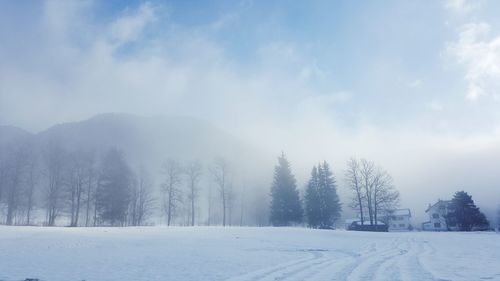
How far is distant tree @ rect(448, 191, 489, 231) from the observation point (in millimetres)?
76438

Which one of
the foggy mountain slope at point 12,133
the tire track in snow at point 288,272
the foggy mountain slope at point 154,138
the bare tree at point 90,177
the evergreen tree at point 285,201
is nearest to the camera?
the tire track in snow at point 288,272

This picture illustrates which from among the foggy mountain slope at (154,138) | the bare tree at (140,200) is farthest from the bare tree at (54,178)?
the foggy mountain slope at (154,138)

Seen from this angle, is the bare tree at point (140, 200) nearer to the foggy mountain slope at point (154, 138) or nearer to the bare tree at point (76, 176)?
the bare tree at point (76, 176)

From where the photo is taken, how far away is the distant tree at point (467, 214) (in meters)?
76.4

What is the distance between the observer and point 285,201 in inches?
2670

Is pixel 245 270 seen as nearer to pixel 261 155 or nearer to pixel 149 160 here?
pixel 149 160

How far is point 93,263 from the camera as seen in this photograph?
48.2 ft

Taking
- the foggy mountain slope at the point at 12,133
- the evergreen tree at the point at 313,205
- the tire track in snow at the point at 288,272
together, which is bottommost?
the tire track in snow at the point at 288,272

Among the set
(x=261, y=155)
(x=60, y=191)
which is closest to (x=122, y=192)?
(x=60, y=191)

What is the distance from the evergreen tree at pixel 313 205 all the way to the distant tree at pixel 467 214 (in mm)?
34611

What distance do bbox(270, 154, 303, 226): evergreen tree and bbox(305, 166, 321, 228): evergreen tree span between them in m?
6.46

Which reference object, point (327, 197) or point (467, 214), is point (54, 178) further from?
point (467, 214)

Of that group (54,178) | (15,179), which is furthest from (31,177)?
(54,178)

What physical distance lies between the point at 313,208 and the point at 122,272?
2553 inches
